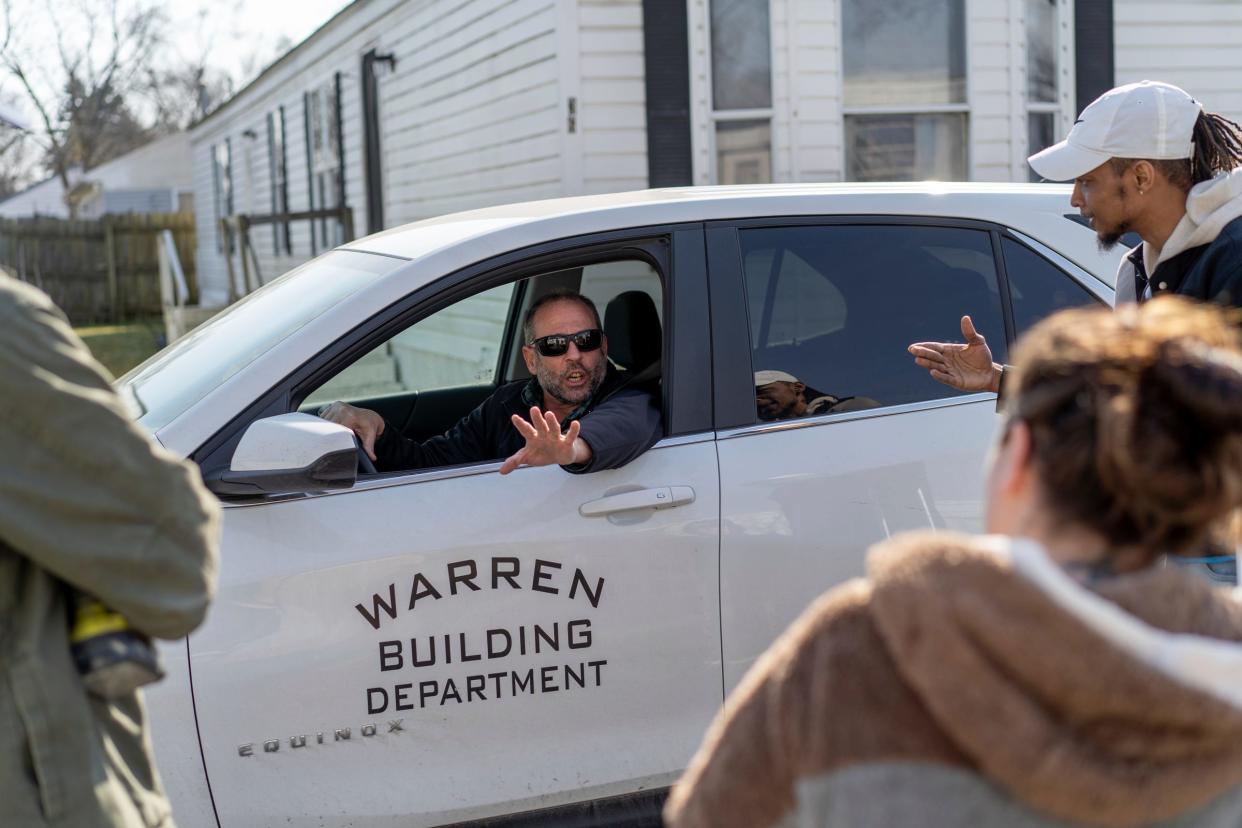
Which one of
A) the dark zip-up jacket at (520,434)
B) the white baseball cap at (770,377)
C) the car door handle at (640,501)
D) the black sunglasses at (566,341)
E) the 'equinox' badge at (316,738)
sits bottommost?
the 'equinox' badge at (316,738)

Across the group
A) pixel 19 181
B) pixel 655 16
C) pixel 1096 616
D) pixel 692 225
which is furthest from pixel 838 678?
pixel 19 181

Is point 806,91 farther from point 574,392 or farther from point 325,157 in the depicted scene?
point 325,157

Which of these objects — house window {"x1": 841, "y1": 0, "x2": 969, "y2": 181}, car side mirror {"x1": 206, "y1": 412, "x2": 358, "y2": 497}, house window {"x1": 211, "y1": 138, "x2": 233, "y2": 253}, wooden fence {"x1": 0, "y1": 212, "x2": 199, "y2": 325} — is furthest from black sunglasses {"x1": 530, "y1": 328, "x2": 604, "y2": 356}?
wooden fence {"x1": 0, "y1": 212, "x2": 199, "y2": 325}

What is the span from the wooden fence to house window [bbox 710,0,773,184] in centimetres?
2152

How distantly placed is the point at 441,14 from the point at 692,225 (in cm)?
838

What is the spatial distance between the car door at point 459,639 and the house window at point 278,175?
15.7 metres

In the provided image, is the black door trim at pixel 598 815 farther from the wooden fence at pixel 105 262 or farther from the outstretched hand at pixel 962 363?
the wooden fence at pixel 105 262

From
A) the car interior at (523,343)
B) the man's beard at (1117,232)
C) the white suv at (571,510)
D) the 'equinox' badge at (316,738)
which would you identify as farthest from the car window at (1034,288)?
the 'equinox' badge at (316,738)

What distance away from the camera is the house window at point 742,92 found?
8.73 meters

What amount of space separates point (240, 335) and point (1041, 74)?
7.36m

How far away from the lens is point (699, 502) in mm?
3123

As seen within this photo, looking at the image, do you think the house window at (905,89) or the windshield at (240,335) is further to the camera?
the house window at (905,89)

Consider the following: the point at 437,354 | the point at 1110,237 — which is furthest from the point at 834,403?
the point at 437,354

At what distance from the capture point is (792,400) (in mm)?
3373
